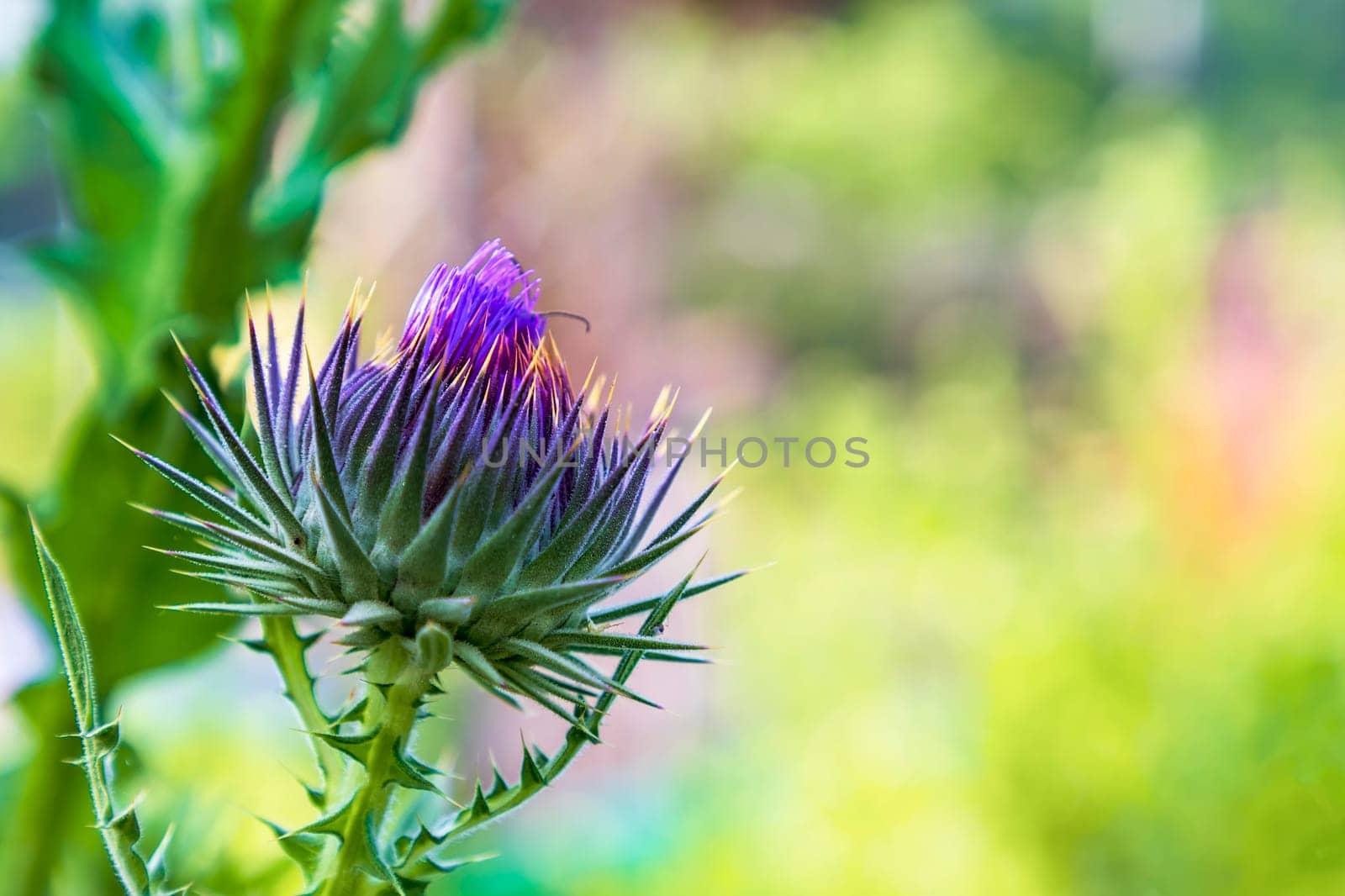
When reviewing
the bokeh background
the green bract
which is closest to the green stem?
the green bract

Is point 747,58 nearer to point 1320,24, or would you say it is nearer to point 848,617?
point 1320,24

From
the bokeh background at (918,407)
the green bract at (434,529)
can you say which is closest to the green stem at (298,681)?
the green bract at (434,529)

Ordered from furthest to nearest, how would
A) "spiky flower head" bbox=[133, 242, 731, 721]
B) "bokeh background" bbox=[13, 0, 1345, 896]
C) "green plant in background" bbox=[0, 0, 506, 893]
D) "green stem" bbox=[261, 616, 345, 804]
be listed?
"bokeh background" bbox=[13, 0, 1345, 896] < "green plant in background" bbox=[0, 0, 506, 893] < "green stem" bbox=[261, 616, 345, 804] < "spiky flower head" bbox=[133, 242, 731, 721]

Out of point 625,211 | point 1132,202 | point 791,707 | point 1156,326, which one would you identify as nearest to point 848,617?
point 791,707

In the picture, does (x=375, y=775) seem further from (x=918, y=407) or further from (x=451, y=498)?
(x=918, y=407)

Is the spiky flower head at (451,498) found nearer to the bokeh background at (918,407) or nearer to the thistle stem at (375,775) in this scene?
the thistle stem at (375,775)

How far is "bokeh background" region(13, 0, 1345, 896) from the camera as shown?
2.48 m

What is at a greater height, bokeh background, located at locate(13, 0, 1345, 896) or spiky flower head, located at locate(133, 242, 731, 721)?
bokeh background, located at locate(13, 0, 1345, 896)

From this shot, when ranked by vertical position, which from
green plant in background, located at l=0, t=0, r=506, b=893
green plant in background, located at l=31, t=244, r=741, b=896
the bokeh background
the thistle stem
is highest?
the bokeh background

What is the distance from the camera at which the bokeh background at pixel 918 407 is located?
97.6 inches

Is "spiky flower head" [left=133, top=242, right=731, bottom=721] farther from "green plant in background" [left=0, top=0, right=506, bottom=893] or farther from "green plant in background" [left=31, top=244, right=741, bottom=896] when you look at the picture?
"green plant in background" [left=0, top=0, right=506, bottom=893]

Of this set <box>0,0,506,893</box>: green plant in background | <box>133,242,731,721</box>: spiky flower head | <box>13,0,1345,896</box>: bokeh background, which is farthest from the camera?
<box>13,0,1345,896</box>: bokeh background

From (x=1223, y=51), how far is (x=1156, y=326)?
4.05m

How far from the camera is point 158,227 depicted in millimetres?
1131
